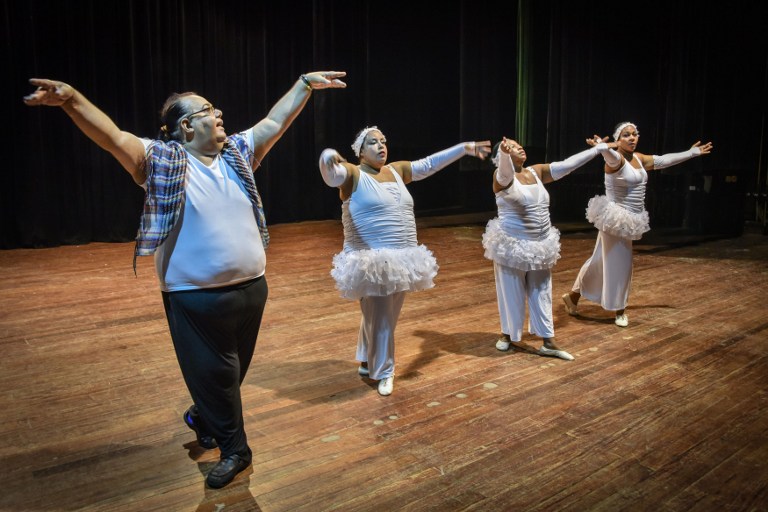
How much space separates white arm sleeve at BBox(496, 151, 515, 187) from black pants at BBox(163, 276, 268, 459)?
178 centimetres

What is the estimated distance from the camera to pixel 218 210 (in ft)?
7.95

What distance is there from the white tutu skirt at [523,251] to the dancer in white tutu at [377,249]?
25.7 inches

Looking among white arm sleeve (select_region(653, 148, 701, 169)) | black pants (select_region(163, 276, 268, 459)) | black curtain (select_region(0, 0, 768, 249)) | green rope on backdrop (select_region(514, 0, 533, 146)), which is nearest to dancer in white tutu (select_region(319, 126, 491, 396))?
black pants (select_region(163, 276, 268, 459))

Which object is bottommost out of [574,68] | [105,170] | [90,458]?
[90,458]

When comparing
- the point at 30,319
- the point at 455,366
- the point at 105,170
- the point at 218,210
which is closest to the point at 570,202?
the point at 105,170

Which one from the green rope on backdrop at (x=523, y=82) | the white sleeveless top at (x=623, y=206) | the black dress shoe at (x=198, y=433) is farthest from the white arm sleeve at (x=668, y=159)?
the green rope on backdrop at (x=523, y=82)

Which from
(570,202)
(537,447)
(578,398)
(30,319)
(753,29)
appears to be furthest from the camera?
(570,202)

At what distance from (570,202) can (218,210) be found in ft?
30.3

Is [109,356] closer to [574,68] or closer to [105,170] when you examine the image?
[105,170]

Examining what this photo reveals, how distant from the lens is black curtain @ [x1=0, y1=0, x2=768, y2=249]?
320 inches

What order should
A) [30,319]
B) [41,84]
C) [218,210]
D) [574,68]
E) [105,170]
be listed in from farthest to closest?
1. [574,68]
2. [105,170]
3. [30,319]
4. [218,210]
5. [41,84]

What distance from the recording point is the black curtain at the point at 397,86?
812cm

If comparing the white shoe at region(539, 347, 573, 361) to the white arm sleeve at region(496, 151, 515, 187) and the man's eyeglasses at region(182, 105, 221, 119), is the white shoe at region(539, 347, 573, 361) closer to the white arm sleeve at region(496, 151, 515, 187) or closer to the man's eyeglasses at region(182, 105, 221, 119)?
the white arm sleeve at region(496, 151, 515, 187)

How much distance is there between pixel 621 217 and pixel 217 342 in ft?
10.6
